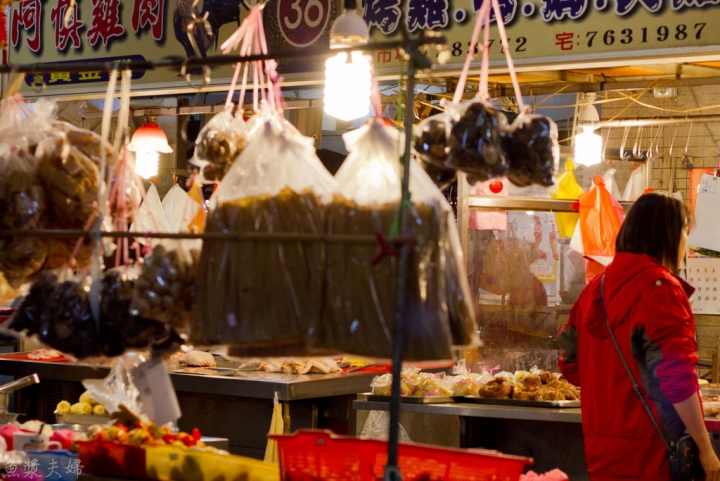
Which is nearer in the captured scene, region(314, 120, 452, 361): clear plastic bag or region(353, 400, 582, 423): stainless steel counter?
region(314, 120, 452, 361): clear plastic bag

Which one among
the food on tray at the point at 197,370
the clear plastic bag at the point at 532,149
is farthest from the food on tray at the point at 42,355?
the clear plastic bag at the point at 532,149

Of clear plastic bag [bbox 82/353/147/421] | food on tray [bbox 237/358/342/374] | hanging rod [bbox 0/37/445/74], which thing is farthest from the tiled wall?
hanging rod [bbox 0/37/445/74]

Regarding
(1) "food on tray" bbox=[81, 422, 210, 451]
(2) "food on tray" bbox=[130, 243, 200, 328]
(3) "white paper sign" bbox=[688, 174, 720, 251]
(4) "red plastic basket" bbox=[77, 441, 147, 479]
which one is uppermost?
(3) "white paper sign" bbox=[688, 174, 720, 251]

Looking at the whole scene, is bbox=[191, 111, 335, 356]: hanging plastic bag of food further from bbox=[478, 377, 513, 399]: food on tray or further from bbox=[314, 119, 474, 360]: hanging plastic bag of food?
bbox=[478, 377, 513, 399]: food on tray

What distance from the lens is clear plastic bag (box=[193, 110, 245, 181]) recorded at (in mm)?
2721

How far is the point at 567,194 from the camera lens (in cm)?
661

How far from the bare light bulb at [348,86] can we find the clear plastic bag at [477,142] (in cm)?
47

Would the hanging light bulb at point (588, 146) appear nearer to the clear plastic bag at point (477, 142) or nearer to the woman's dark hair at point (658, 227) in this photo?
the woman's dark hair at point (658, 227)

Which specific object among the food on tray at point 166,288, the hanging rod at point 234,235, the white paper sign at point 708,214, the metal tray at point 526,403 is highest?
the white paper sign at point 708,214

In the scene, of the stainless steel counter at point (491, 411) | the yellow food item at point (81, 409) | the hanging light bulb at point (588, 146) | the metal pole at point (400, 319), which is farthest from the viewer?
the hanging light bulb at point (588, 146)

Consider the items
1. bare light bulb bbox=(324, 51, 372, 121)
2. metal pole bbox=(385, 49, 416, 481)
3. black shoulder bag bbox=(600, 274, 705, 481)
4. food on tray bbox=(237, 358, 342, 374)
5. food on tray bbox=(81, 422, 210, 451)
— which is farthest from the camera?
food on tray bbox=(237, 358, 342, 374)

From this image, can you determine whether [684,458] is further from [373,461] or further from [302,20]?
[302,20]

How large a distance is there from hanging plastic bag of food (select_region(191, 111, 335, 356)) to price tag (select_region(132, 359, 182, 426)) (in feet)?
0.91

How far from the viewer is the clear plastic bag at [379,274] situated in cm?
198
